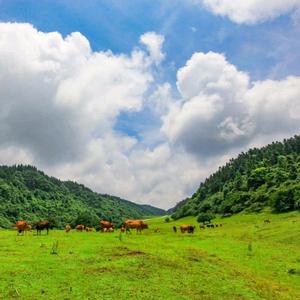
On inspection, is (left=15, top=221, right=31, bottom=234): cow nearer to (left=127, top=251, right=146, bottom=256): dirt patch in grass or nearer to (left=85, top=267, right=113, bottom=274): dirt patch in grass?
(left=127, top=251, right=146, bottom=256): dirt patch in grass

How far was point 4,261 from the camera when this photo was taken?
30.0 meters

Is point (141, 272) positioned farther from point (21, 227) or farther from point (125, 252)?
point (21, 227)

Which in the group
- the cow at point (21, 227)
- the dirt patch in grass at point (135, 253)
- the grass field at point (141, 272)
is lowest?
the grass field at point (141, 272)

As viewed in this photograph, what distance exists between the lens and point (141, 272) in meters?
29.2

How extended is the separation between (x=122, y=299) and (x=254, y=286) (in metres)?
10.8

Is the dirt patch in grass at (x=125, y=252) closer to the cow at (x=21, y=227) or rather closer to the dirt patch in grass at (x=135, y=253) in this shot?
the dirt patch in grass at (x=135, y=253)

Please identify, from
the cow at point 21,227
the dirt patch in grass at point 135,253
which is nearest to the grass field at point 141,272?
the dirt patch in grass at point 135,253

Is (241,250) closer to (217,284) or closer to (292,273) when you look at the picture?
(292,273)

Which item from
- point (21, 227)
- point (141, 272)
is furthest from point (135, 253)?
point (21, 227)

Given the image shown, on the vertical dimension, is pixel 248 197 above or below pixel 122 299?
above

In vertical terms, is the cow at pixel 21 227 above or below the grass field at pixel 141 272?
above

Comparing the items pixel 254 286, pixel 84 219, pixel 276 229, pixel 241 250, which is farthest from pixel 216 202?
pixel 254 286

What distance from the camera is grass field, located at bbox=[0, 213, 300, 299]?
2486 centimetres

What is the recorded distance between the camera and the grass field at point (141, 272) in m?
24.9
